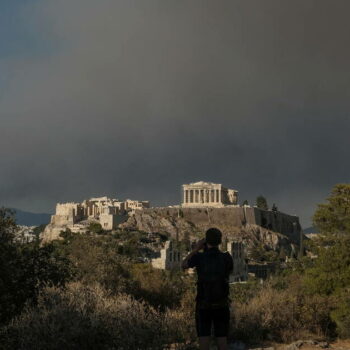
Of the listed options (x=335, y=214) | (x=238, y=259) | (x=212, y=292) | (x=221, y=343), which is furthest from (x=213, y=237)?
(x=238, y=259)

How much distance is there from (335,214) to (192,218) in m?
109

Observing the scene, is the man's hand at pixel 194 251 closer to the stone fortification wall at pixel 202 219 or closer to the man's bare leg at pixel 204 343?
the man's bare leg at pixel 204 343

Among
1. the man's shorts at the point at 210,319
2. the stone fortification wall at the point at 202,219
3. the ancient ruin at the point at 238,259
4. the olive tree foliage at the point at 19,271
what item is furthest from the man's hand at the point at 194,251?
the stone fortification wall at the point at 202,219

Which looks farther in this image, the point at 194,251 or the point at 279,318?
the point at 279,318

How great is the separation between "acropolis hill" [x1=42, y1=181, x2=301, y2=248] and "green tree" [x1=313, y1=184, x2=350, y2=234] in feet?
318

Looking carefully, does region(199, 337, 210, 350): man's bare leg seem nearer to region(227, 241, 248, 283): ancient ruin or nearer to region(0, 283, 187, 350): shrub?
region(0, 283, 187, 350): shrub

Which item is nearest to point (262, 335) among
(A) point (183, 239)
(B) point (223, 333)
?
(B) point (223, 333)

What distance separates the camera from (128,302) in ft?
42.1

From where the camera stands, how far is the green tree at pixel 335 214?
23.9 meters

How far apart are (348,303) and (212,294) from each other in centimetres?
1208

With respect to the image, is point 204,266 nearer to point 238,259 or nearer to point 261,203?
point 238,259

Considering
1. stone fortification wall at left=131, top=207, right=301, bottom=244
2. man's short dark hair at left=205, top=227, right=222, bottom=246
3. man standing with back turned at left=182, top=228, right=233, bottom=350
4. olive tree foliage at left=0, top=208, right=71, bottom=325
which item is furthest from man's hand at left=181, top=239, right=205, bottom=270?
stone fortification wall at left=131, top=207, right=301, bottom=244

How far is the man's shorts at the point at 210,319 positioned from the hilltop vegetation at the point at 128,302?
3064mm

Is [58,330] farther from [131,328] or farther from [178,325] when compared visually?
[178,325]
